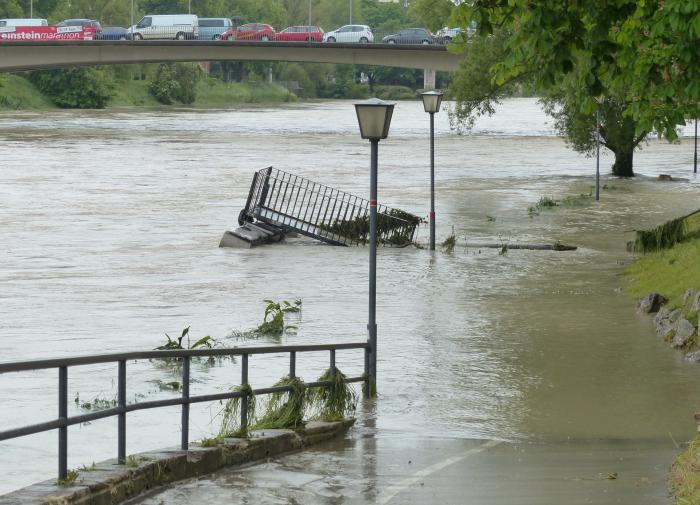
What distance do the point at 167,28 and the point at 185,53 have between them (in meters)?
12.2

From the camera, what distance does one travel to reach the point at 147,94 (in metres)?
124

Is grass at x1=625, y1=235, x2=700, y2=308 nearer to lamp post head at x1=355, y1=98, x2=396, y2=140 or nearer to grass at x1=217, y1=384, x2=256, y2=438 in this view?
lamp post head at x1=355, y1=98, x2=396, y2=140

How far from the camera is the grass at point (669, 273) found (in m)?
21.1

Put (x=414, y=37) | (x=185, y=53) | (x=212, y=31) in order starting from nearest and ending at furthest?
(x=185, y=53) → (x=414, y=37) → (x=212, y=31)

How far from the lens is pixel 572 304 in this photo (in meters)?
22.9

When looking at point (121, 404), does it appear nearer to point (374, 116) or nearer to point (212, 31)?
point (374, 116)

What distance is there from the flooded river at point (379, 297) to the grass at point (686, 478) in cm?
312

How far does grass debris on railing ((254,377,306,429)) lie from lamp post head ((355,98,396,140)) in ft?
12.2

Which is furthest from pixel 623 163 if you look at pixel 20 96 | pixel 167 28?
pixel 20 96

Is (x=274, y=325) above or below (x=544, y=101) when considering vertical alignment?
below

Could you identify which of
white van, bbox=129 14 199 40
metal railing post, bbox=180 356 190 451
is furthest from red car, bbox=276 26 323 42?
metal railing post, bbox=180 356 190 451

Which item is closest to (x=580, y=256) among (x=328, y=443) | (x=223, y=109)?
(x=328, y=443)

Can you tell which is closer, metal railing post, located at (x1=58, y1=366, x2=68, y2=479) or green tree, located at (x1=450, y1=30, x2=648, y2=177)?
metal railing post, located at (x1=58, y1=366, x2=68, y2=479)

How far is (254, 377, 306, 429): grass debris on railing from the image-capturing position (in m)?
10.7
